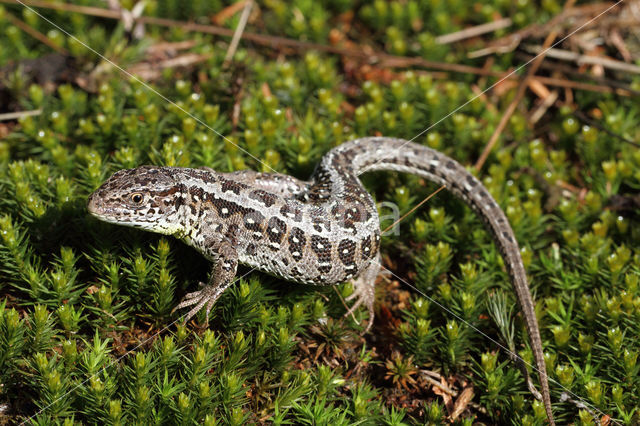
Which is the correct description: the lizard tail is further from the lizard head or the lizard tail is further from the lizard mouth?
the lizard mouth

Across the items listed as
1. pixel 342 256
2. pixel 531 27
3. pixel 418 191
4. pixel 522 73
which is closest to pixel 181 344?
pixel 342 256

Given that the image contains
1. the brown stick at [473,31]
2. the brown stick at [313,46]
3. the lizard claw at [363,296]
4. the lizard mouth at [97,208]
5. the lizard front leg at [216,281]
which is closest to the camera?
the lizard mouth at [97,208]

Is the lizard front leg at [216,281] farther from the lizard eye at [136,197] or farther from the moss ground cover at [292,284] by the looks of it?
the lizard eye at [136,197]

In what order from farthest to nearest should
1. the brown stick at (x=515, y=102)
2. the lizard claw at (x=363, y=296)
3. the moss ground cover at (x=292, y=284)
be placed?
the brown stick at (x=515, y=102) → the lizard claw at (x=363, y=296) → the moss ground cover at (x=292, y=284)

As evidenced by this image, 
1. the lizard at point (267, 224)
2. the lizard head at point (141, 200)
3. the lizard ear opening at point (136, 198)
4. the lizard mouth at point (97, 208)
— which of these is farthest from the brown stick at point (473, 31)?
the lizard mouth at point (97, 208)

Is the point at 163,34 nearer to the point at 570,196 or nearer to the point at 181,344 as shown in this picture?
the point at 181,344

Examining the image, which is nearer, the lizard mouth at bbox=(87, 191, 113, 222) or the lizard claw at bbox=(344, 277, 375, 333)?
the lizard mouth at bbox=(87, 191, 113, 222)

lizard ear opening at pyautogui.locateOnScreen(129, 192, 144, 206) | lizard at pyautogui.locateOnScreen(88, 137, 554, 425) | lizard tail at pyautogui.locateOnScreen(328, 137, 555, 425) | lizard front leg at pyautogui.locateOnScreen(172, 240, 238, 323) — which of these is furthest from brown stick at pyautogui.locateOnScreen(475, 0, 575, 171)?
lizard ear opening at pyautogui.locateOnScreen(129, 192, 144, 206)
